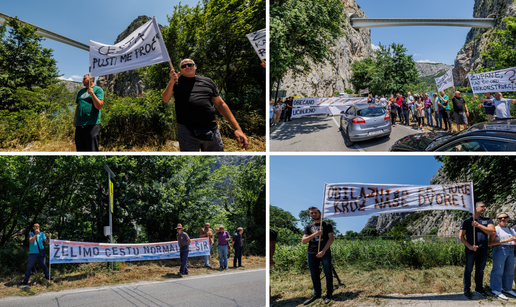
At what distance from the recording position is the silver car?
8.77 metres

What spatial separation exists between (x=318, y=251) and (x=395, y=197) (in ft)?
6.18

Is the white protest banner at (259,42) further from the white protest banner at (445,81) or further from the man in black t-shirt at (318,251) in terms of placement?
the white protest banner at (445,81)

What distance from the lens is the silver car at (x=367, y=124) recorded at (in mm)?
8773

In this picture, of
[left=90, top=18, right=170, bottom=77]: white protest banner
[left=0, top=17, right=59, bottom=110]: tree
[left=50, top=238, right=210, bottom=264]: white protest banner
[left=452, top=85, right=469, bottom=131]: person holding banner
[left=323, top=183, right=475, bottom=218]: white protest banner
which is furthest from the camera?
[left=0, top=17, right=59, bottom=110]: tree

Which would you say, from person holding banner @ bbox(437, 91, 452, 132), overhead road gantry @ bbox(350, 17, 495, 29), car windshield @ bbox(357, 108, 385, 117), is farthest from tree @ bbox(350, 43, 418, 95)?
car windshield @ bbox(357, 108, 385, 117)

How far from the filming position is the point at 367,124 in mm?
8805

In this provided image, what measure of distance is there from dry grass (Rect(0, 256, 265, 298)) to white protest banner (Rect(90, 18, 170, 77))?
4.55 metres

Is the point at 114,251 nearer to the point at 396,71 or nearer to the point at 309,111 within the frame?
the point at 309,111

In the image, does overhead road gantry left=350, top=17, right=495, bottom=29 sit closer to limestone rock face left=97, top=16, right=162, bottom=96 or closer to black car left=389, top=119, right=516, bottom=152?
limestone rock face left=97, top=16, right=162, bottom=96

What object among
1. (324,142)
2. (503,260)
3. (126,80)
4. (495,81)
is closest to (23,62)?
(126,80)

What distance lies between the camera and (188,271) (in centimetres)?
750

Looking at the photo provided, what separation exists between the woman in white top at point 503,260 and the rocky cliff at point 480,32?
153ft

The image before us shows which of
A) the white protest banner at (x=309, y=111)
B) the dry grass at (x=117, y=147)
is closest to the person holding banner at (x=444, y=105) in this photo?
the dry grass at (x=117, y=147)

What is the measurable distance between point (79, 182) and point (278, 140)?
6809 mm
